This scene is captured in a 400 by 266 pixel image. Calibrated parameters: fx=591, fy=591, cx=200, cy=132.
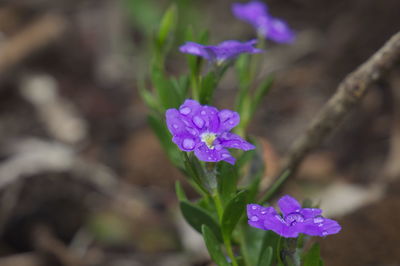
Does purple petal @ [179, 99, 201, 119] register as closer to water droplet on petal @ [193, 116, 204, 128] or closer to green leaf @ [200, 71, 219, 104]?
water droplet on petal @ [193, 116, 204, 128]

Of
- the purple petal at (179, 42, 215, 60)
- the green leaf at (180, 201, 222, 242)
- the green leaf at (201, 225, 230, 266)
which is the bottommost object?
the green leaf at (201, 225, 230, 266)

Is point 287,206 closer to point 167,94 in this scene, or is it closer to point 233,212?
point 233,212

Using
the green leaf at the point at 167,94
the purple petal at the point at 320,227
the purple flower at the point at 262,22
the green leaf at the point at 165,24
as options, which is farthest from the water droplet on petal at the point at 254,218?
the purple flower at the point at 262,22

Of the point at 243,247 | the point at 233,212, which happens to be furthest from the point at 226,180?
the point at 243,247

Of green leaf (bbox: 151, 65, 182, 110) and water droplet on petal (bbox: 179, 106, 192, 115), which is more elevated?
green leaf (bbox: 151, 65, 182, 110)

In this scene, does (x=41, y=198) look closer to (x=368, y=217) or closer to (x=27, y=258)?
(x=27, y=258)

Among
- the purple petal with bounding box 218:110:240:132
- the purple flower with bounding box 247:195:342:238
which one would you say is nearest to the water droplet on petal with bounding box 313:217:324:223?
the purple flower with bounding box 247:195:342:238

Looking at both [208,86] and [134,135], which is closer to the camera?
[208,86]
